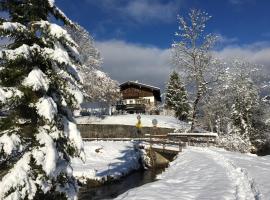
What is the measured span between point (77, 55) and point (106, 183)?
17.7 m

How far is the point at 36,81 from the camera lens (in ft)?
37.4

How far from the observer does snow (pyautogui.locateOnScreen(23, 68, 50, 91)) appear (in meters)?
11.4

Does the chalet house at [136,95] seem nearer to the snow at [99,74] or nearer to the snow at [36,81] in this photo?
the snow at [99,74]

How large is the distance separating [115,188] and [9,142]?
1715 cm

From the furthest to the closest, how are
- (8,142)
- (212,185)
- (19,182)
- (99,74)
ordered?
(99,74)
(212,185)
(8,142)
(19,182)

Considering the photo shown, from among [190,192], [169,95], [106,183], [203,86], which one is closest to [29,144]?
[190,192]

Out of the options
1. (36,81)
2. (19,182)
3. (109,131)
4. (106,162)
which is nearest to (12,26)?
(36,81)

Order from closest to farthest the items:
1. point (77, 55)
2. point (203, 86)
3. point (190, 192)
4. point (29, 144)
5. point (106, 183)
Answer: point (29, 144) → point (77, 55) → point (190, 192) → point (106, 183) → point (203, 86)

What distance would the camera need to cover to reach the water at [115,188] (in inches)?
964

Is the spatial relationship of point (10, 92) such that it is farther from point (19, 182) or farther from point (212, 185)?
point (212, 185)

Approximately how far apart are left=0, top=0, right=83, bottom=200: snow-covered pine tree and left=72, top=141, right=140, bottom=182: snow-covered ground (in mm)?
16976

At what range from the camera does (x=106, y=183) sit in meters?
29.2

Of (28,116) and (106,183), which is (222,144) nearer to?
(106,183)

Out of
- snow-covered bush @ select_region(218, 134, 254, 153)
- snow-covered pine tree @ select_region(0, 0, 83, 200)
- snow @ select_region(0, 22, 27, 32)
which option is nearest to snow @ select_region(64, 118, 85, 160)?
snow-covered pine tree @ select_region(0, 0, 83, 200)
